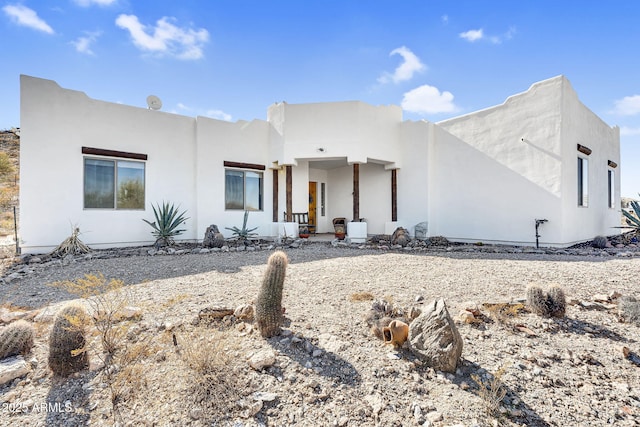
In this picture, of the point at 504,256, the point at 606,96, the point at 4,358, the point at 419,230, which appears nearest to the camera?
the point at 4,358

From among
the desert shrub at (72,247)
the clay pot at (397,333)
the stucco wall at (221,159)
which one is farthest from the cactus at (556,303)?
the desert shrub at (72,247)

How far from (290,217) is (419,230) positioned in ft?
15.2

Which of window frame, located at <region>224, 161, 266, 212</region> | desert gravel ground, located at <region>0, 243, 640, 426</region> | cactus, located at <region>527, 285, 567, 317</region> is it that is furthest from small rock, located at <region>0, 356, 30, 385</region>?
window frame, located at <region>224, 161, 266, 212</region>

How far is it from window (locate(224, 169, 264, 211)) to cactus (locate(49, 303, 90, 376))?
26.8 feet

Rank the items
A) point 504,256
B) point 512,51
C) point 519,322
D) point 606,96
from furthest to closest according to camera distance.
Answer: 1. point 606,96
2. point 512,51
3. point 504,256
4. point 519,322

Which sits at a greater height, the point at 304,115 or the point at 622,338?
the point at 304,115

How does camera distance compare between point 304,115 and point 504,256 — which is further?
point 304,115

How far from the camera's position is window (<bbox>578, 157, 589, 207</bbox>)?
361 inches

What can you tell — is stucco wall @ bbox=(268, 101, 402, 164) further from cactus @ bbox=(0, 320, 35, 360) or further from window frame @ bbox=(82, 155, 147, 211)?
cactus @ bbox=(0, 320, 35, 360)

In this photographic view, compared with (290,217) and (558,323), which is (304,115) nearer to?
(290,217)

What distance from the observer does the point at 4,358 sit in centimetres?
248

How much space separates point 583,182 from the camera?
9.38m

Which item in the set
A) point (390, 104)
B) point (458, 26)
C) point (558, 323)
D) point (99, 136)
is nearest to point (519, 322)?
point (558, 323)

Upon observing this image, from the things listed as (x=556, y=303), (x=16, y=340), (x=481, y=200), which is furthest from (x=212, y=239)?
(x=481, y=200)
